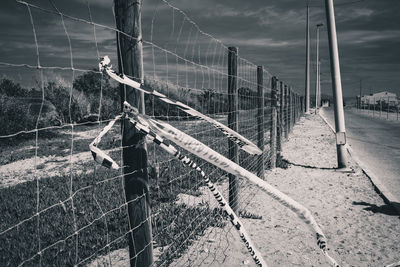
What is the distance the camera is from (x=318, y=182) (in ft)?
21.9

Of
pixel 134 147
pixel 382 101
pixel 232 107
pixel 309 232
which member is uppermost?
pixel 382 101

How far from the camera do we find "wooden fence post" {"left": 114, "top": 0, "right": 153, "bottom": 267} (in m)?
1.98

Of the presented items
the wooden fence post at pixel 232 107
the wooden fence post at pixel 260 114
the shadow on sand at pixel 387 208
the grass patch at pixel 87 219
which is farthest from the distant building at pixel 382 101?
the grass patch at pixel 87 219

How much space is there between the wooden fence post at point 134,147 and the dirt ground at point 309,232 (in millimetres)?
994

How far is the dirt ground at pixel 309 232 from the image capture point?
3.49 m

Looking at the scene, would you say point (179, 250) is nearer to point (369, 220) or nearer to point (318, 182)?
point (369, 220)

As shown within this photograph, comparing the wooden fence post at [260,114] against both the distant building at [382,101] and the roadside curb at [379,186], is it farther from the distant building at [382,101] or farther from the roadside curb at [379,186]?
the distant building at [382,101]

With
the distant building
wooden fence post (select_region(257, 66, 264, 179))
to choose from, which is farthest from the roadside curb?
the distant building

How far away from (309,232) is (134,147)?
3044mm

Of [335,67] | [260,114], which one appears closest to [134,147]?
[260,114]

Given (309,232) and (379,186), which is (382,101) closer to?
(379,186)

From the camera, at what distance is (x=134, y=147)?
83.7 inches

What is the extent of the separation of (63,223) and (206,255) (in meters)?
1.95

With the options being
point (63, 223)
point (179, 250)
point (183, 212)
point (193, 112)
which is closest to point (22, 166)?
point (63, 223)
